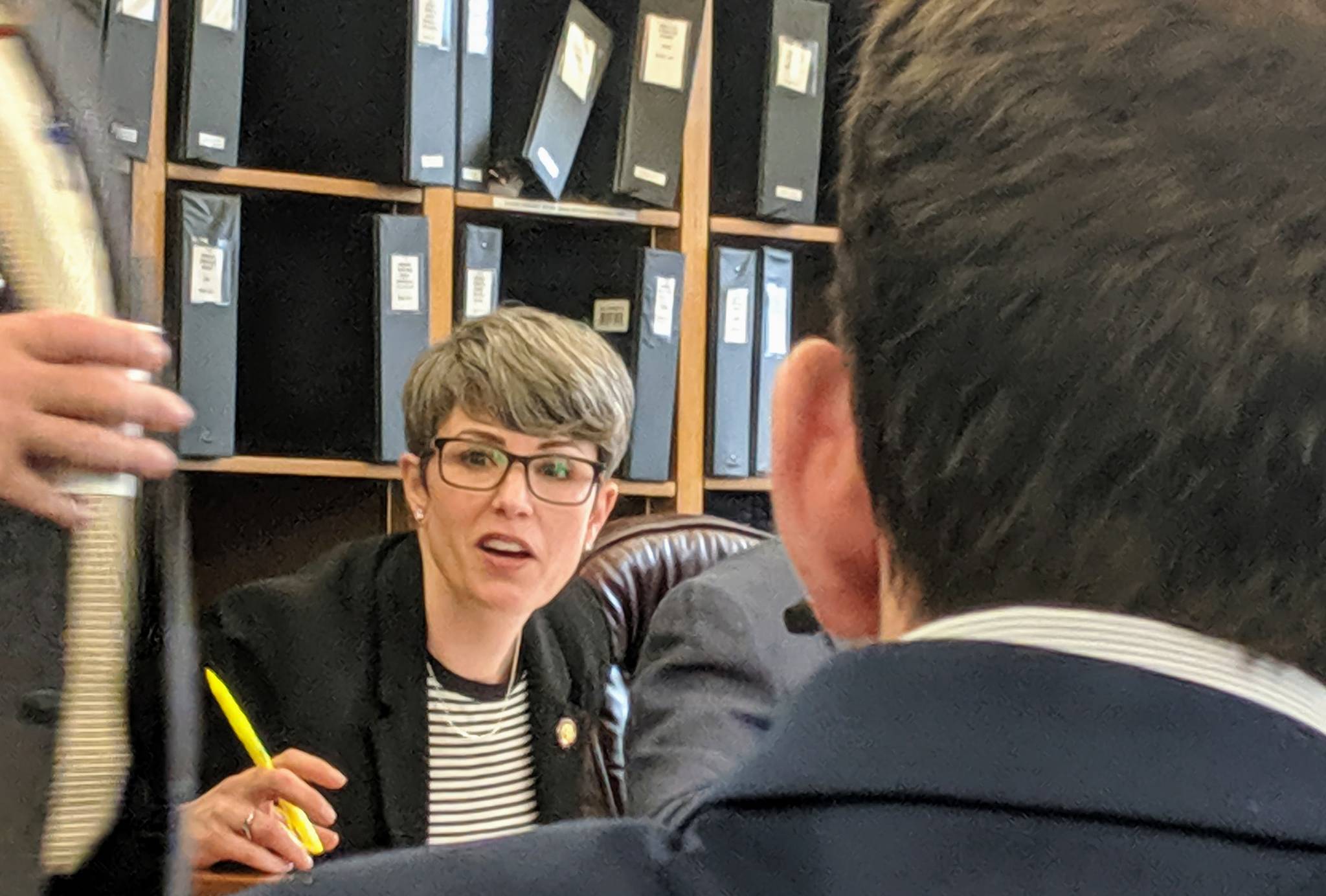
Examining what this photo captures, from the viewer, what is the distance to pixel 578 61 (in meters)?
2.38

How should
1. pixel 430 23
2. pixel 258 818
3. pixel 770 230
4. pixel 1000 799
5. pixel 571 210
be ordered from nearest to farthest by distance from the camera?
pixel 1000 799 → pixel 258 818 → pixel 430 23 → pixel 571 210 → pixel 770 230

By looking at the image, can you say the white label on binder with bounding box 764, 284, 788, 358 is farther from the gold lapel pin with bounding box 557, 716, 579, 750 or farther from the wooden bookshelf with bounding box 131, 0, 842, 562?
the gold lapel pin with bounding box 557, 716, 579, 750

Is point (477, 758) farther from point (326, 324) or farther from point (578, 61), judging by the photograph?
point (578, 61)

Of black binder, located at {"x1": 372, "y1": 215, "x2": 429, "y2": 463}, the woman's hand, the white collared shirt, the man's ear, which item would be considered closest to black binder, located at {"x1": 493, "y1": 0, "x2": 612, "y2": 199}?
black binder, located at {"x1": 372, "y1": 215, "x2": 429, "y2": 463}

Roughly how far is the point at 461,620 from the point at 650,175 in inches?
42.6

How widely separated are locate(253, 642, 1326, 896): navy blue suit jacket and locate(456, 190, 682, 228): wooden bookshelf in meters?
1.98

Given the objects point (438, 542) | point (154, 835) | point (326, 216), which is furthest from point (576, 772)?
point (154, 835)

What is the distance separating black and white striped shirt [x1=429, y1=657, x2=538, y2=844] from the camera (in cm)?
159

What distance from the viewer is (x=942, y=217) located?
1.54 feet

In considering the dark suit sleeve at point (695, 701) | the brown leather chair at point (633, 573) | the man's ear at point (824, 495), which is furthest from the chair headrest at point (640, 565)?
the man's ear at point (824, 495)

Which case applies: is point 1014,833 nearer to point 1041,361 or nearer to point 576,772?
point 1041,361

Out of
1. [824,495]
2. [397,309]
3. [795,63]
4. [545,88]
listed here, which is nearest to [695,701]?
[824,495]

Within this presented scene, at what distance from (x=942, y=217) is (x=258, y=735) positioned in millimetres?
1304

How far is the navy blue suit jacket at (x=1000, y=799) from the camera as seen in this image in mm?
396
